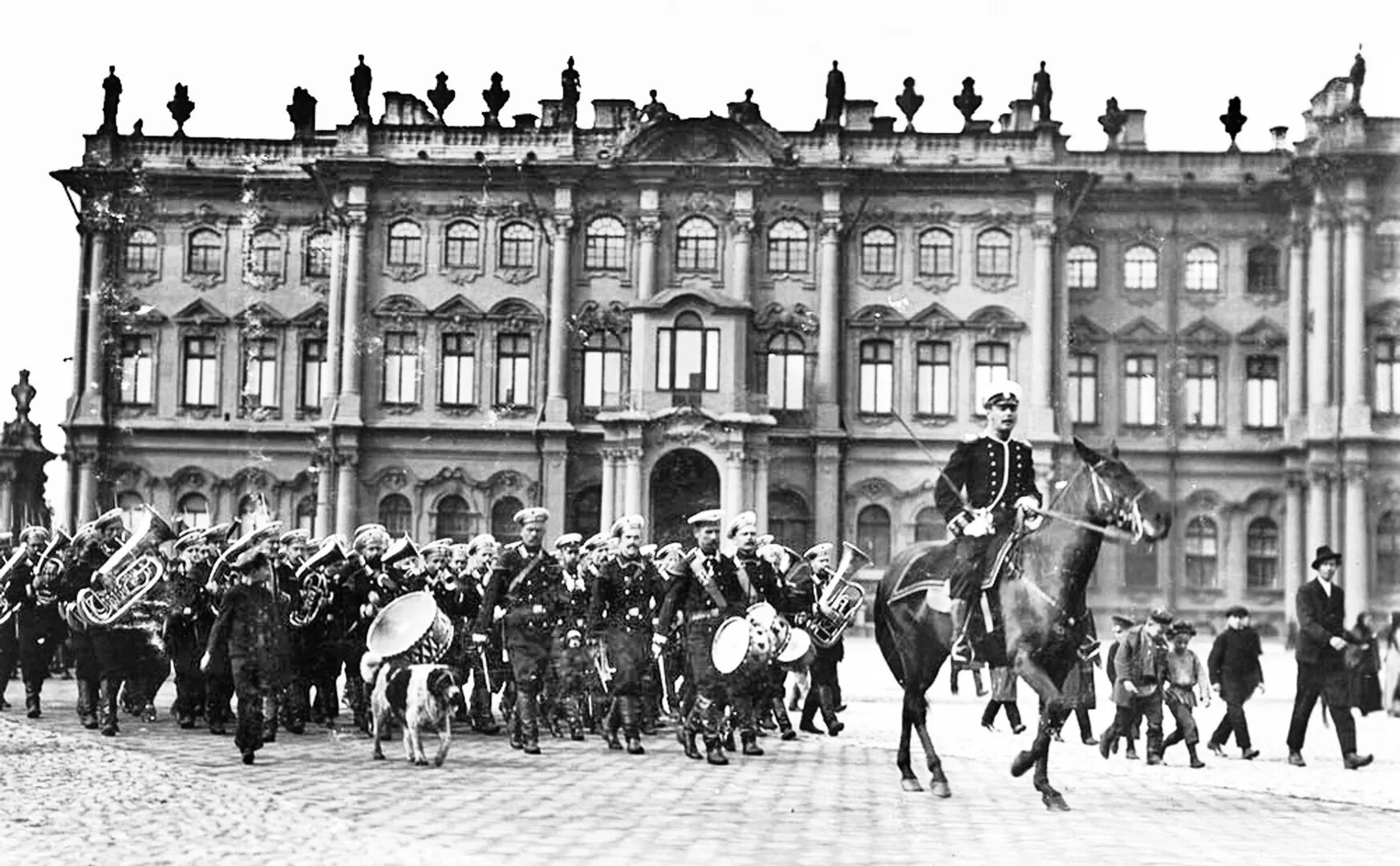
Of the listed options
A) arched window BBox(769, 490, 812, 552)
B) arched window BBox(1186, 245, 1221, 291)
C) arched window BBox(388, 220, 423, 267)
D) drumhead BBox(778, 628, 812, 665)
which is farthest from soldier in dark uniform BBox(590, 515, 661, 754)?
arched window BBox(1186, 245, 1221, 291)

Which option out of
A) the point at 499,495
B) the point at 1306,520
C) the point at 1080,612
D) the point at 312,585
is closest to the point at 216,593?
the point at 312,585

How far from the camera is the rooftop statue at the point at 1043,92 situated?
5809 centimetres

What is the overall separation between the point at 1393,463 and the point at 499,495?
22.7 metres

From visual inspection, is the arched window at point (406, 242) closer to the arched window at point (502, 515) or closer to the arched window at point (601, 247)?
the arched window at point (601, 247)

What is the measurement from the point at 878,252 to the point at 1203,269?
28.2ft

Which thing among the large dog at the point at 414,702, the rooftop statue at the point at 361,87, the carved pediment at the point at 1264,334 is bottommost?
the large dog at the point at 414,702

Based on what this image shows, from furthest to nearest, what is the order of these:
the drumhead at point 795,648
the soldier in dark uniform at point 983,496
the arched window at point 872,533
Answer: the arched window at point 872,533
the drumhead at point 795,648
the soldier in dark uniform at point 983,496

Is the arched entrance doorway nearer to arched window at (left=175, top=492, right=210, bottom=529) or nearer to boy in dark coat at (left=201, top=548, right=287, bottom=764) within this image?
arched window at (left=175, top=492, right=210, bottom=529)

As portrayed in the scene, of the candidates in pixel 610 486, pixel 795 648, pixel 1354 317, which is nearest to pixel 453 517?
pixel 610 486

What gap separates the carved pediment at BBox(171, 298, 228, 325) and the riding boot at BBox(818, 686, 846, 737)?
3608cm

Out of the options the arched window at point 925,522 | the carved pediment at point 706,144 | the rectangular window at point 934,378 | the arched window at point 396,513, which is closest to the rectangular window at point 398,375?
the arched window at point 396,513

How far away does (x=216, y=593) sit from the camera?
72.0 ft

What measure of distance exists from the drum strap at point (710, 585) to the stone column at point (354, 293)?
124 feet

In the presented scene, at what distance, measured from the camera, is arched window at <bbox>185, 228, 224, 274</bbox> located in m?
58.0
